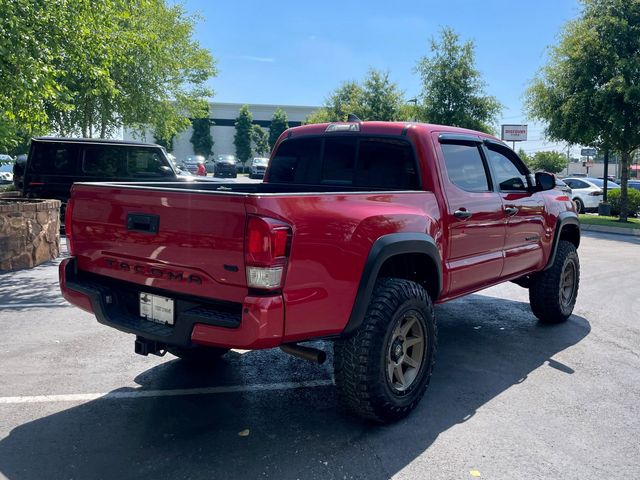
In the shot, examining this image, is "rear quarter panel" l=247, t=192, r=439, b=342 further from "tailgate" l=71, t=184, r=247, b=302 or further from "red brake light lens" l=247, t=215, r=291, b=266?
"tailgate" l=71, t=184, r=247, b=302

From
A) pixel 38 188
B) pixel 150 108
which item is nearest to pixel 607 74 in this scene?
pixel 150 108

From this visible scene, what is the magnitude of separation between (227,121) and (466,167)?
77829 millimetres

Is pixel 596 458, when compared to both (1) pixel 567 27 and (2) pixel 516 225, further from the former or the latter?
(1) pixel 567 27

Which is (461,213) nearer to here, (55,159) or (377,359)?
(377,359)

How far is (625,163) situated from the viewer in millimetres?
19484

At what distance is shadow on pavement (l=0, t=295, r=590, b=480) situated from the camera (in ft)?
10.4

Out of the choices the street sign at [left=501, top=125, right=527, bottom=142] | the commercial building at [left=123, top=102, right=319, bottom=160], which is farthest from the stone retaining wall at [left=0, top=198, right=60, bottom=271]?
the commercial building at [left=123, top=102, right=319, bottom=160]

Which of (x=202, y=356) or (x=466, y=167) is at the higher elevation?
(x=466, y=167)

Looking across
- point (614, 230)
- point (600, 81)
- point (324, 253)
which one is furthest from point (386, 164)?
point (600, 81)

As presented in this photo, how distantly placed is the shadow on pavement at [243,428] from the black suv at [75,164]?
765 centimetres

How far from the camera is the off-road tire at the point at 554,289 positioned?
243 inches

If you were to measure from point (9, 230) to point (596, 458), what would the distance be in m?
8.30

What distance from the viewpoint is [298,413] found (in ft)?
12.9

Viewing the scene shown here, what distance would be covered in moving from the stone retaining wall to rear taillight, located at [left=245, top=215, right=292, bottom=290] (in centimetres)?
703
